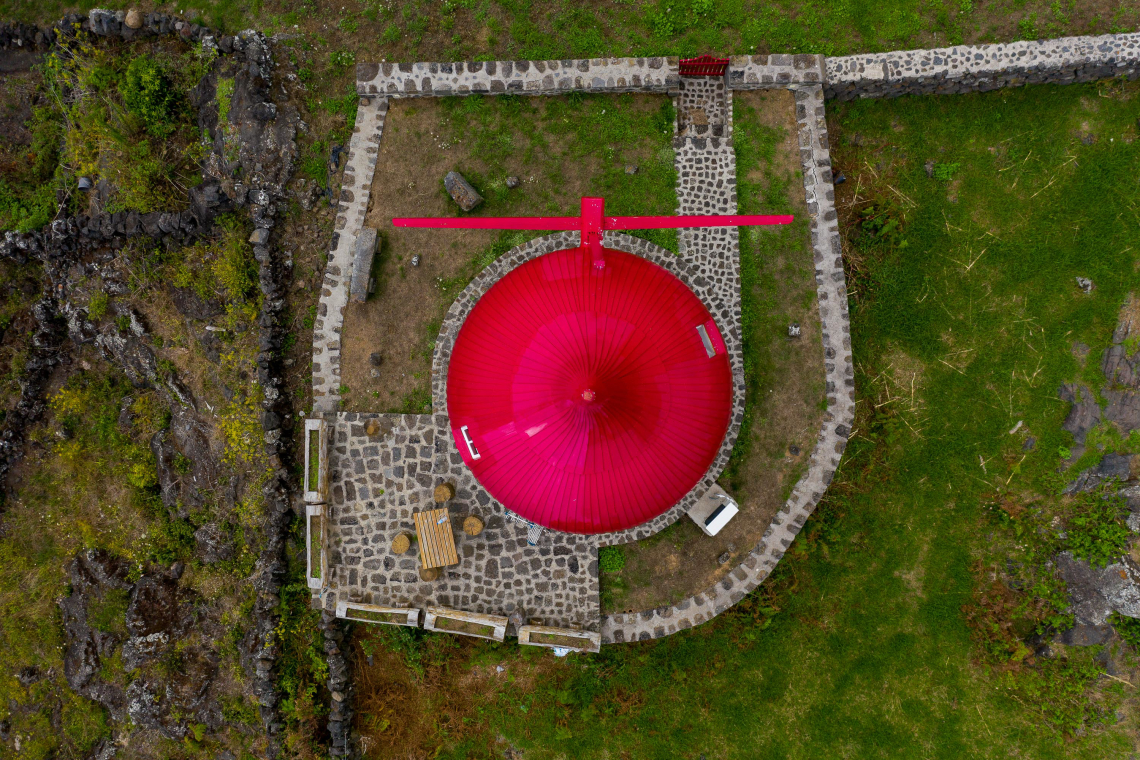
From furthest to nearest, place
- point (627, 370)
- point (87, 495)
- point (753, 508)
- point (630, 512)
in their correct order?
1. point (87, 495)
2. point (753, 508)
3. point (630, 512)
4. point (627, 370)

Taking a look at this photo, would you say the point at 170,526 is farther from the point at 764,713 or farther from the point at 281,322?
the point at 764,713

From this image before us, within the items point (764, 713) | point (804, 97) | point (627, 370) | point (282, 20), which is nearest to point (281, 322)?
point (282, 20)

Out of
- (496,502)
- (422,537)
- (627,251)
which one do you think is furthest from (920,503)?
(422,537)

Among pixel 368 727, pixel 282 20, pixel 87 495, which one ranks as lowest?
pixel 368 727

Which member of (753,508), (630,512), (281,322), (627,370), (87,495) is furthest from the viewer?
(87,495)

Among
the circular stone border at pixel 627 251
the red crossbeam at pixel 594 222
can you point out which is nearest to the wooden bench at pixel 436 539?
the circular stone border at pixel 627 251

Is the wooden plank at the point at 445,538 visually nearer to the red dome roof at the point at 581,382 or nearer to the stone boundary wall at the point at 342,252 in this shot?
the red dome roof at the point at 581,382

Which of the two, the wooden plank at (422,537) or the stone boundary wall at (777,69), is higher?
the stone boundary wall at (777,69)
